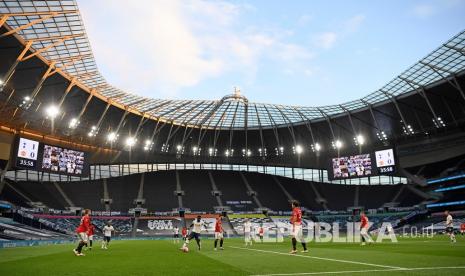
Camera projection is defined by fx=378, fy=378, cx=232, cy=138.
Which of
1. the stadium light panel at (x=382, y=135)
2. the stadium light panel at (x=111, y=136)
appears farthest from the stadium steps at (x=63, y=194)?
the stadium light panel at (x=382, y=135)

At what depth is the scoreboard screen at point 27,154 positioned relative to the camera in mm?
45125

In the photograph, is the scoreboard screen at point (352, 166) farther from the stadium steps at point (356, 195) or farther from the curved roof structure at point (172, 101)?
the stadium steps at point (356, 195)

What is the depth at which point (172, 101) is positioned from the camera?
60031 millimetres

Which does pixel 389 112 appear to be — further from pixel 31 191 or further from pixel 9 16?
pixel 31 191

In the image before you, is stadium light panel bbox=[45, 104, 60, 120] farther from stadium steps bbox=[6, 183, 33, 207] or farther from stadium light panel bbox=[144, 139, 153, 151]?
stadium light panel bbox=[144, 139, 153, 151]

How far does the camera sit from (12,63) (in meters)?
43.6

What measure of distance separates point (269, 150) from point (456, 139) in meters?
34.5

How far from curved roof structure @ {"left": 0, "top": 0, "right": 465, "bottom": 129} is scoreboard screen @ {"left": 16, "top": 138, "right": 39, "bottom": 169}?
9.90 metres

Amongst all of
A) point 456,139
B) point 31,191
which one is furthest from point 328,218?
point 31,191

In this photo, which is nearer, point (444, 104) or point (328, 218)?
point (444, 104)

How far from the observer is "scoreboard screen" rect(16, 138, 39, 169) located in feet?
148

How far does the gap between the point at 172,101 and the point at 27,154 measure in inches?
874

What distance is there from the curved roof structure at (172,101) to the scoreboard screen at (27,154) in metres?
9.90

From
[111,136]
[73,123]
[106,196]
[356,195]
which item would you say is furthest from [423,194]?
[73,123]
